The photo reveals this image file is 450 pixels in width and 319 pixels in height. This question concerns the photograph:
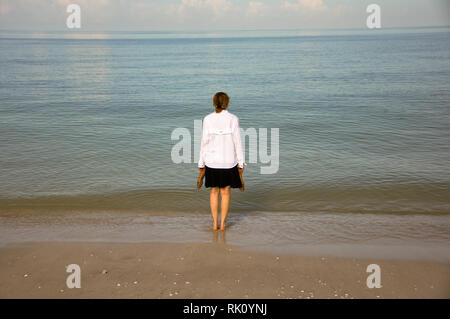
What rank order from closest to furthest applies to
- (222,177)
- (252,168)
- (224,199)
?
(222,177), (224,199), (252,168)

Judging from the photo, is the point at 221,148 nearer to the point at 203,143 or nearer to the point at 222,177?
the point at 203,143

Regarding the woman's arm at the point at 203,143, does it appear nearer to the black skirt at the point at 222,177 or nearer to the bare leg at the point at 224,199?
the black skirt at the point at 222,177

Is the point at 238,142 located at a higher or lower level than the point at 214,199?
higher

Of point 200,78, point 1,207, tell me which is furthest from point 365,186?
point 200,78

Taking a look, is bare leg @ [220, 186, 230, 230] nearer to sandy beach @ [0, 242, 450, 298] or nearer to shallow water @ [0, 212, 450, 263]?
shallow water @ [0, 212, 450, 263]

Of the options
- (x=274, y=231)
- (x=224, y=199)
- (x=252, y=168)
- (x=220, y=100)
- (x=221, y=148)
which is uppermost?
(x=252, y=168)

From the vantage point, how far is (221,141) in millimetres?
5074

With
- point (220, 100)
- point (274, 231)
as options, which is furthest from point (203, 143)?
point (274, 231)

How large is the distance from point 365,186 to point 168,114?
1191 cm

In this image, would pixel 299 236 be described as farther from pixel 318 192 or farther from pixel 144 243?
pixel 318 192

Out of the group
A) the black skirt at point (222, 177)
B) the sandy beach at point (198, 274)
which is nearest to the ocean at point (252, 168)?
the sandy beach at point (198, 274)

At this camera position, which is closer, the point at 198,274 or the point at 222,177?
the point at 198,274

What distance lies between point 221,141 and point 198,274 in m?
1.71

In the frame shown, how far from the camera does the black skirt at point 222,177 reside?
522 centimetres
